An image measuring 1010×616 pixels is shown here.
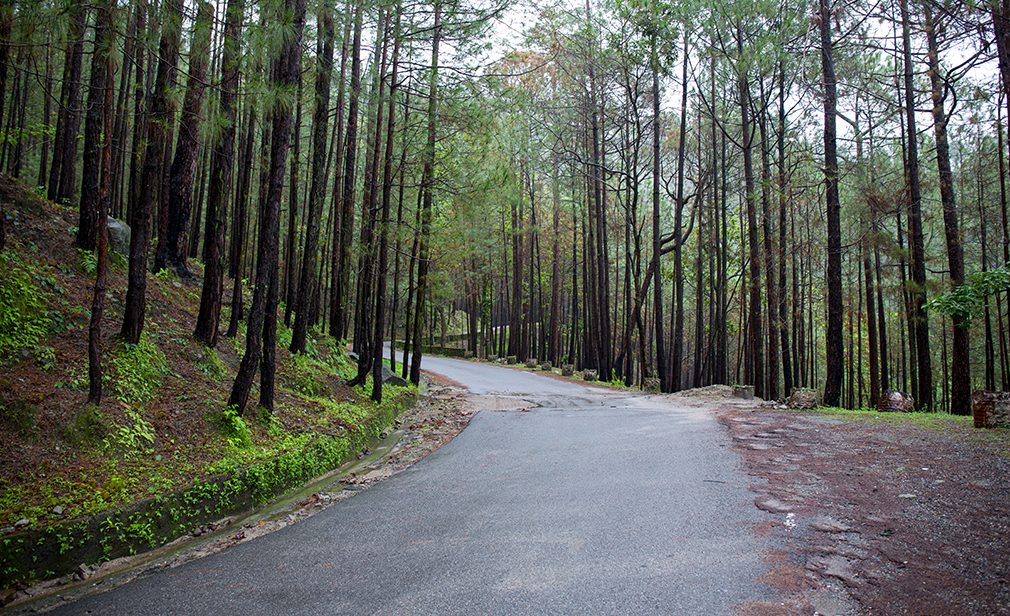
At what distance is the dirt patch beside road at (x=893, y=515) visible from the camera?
3.38 meters

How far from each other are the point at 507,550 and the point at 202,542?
8.21 feet

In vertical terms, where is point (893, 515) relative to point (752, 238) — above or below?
below

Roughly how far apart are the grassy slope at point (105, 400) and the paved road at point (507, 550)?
4.27 ft

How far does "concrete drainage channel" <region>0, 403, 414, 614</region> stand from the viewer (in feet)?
12.4

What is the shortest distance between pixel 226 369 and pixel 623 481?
238 inches

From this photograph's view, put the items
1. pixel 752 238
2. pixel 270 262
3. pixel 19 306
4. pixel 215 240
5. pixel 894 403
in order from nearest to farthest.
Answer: pixel 19 306, pixel 270 262, pixel 215 240, pixel 894 403, pixel 752 238

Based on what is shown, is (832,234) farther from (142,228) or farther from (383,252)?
(142,228)

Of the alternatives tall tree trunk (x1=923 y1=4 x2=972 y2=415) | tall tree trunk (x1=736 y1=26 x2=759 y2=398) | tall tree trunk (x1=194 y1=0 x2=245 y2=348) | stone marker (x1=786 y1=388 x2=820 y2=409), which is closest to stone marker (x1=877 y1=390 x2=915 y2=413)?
tall tree trunk (x1=923 y1=4 x2=972 y2=415)

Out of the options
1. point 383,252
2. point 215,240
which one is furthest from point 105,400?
point 383,252

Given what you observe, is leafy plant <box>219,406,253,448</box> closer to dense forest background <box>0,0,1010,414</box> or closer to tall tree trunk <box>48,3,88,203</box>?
dense forest background <box>0,0,1010,414</box>

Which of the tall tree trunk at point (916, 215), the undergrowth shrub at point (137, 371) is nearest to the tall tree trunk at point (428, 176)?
the undergrowth shrub at point (137, 371)

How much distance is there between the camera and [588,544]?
14.1 feet

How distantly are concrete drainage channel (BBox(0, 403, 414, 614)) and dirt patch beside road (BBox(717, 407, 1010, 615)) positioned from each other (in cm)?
401

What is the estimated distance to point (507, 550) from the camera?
4.23m
